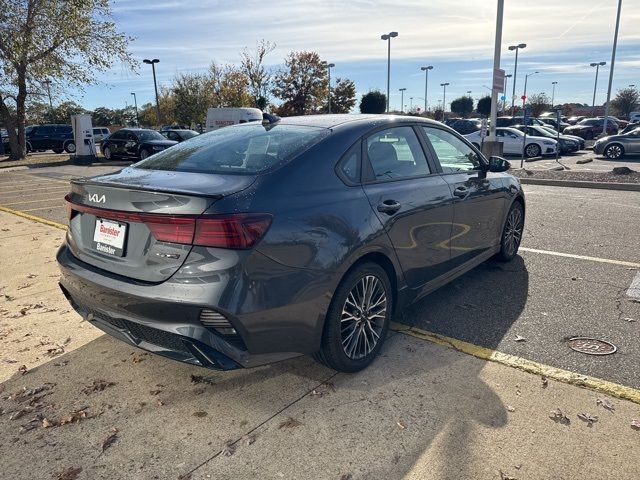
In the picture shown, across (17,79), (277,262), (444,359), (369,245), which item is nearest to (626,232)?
(444,359)

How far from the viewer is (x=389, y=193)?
3.38m

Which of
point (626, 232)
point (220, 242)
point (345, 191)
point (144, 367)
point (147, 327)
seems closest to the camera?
point (220, 242)

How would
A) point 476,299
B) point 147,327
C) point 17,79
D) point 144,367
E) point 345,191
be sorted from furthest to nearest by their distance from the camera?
1. point 17,79
2. point 476,299
3. point 144,367
4. point 345,191
5. point 147,327

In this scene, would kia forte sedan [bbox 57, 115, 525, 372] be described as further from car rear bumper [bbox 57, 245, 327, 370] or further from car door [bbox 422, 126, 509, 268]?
car door [bbox 422, 126, 509, 268]

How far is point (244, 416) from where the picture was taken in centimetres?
280

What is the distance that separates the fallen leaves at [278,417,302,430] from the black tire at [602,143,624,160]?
845 inches

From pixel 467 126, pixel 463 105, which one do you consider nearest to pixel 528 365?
pixel 467 126

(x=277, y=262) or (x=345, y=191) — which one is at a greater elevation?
(x=345, y=191)

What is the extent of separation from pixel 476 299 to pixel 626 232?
3.88 meters

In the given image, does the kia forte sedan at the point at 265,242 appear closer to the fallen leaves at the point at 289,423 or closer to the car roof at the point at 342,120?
the car roof at the point at 342,120

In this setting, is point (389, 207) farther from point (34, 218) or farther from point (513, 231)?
point (34, 218)

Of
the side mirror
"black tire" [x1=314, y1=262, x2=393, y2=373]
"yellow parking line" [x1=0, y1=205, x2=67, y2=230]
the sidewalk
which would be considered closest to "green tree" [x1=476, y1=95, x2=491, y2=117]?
"yellow parking line" [x1=0, y1=205, x2=67, y2=230]

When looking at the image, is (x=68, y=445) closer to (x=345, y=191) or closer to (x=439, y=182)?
(x=345, y=191)

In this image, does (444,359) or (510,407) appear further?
(444,359)
